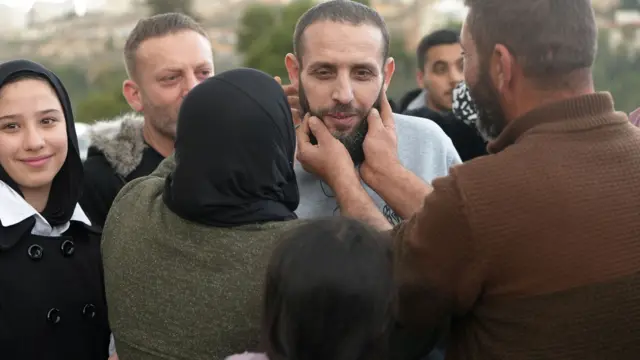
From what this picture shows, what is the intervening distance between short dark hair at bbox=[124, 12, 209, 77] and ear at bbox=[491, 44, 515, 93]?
6.19ft

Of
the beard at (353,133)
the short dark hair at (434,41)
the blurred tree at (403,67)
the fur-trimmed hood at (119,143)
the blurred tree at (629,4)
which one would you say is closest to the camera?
the beard at (353,133)

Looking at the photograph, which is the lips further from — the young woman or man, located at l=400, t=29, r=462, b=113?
man, located at l=400, t=29, r=462, b=113

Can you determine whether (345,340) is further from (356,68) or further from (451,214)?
(356,68)

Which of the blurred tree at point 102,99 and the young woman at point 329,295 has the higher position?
the young woman at point 329,295

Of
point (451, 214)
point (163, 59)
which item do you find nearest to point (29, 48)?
point (163, 59)

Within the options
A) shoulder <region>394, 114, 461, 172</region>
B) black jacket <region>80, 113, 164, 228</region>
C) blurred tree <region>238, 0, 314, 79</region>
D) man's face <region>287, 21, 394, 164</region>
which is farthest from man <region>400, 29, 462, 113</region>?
blurred tree <region>238, 0, 314, 79</region>

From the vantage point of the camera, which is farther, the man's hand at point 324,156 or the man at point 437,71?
the man at point 437,71

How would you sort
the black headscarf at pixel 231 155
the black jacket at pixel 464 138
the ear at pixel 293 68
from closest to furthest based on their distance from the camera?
the black headscarf at pixel 231 155 → the ear at pixel 293 68 → the black jacket at pixel 464 138

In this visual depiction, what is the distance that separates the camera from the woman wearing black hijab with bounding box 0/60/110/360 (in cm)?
243

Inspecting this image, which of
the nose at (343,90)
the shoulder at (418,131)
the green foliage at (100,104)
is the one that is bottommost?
the green foliage at (100,104)

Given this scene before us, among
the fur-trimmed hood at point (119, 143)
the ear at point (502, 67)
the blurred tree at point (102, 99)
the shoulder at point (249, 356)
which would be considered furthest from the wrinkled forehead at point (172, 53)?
the blurred tree at point (102, 99)

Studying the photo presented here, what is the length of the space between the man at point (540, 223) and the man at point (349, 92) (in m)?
0.80

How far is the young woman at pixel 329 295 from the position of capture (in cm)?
154

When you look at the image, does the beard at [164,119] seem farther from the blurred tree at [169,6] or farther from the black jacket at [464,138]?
the blurred tree at [169,6]
